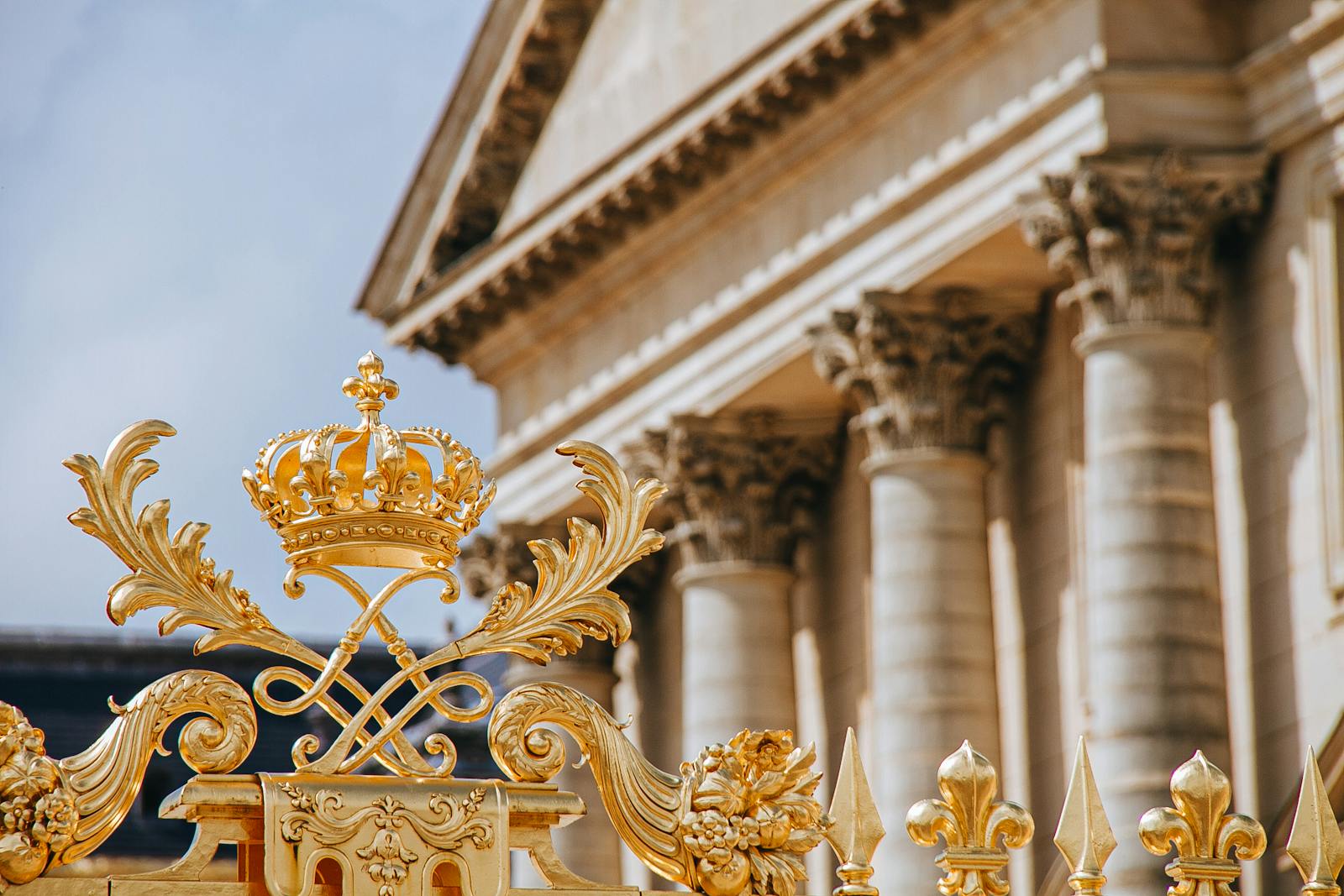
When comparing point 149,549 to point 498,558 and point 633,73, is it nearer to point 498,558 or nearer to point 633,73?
point 633,73

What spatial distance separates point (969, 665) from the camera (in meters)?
37.0

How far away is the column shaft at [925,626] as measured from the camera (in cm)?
3641

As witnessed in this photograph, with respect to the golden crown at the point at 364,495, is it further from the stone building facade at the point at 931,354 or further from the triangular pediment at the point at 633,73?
the triangular pediment at the point at 633,73

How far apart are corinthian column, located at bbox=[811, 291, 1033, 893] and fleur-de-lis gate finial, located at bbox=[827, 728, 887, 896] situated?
27.8m

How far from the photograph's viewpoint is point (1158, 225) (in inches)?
1328

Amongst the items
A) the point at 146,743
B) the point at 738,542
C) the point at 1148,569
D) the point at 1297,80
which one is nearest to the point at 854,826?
the point at 146,743

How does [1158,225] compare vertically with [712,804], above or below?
above

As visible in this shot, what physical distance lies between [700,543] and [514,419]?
627cm

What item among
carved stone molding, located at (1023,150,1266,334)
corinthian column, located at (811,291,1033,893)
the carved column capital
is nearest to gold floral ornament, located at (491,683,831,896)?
carved stone molding, located at (1023,150,1266,334)

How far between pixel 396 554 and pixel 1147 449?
25482 mm

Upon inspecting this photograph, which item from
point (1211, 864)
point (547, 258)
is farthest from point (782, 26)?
point (1211, 864)

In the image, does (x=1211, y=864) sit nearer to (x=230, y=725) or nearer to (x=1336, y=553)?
(x=230, y=725)

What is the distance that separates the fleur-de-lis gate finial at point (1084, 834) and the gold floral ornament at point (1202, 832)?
0.46 feet

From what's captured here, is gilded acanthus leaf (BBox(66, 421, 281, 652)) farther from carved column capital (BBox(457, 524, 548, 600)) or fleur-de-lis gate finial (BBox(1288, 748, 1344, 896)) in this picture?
carved column capital (BBox(457, 524, 548, 600))
